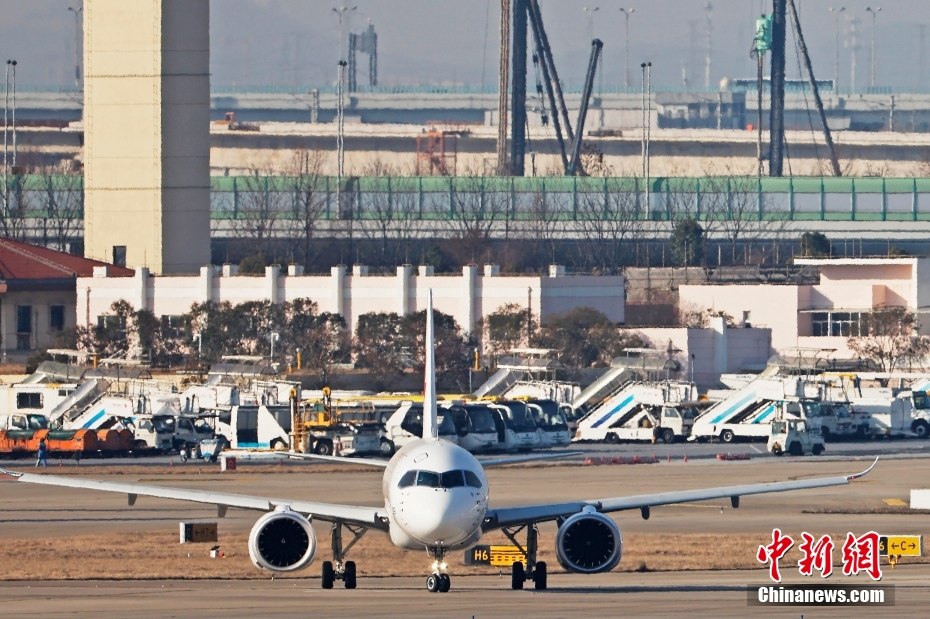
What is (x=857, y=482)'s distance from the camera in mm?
65562

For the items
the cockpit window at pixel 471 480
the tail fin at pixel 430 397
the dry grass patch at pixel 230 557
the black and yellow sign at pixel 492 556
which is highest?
the tail fin at pixel 430 397

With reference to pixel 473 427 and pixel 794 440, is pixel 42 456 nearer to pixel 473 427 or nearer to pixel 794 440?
pixel 473 427

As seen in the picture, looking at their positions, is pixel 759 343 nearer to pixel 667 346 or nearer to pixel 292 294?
pixel 667 346

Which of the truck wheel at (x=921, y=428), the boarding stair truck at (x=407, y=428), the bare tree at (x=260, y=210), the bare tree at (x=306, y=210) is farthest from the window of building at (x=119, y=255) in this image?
the truck wheel at (x=921, y=428)

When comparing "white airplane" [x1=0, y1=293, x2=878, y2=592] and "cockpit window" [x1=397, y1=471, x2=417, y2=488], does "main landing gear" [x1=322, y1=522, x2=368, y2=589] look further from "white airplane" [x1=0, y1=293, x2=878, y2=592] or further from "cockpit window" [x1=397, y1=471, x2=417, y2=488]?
"cockpit window" [x1=397, y1=471, x2=417, y2=488]

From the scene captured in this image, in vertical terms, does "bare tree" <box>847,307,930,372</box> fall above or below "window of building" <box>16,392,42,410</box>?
above

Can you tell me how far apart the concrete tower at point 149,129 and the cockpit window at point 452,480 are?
339 feet

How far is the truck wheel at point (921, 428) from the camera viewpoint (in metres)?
89.6

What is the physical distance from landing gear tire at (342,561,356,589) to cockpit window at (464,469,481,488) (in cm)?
370

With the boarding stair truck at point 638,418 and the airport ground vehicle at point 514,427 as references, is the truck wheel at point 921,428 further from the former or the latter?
the airport ground vehicle at point 514,427

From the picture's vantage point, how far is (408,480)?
109 ft

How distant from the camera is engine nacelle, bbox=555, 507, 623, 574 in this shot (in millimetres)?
34375

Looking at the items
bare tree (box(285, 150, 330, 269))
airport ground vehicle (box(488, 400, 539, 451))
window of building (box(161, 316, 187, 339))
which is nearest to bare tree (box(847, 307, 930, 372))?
airport ground vehicle (box(488, 400, 539, 451))

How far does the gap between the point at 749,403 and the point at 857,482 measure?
2206 centimetres
